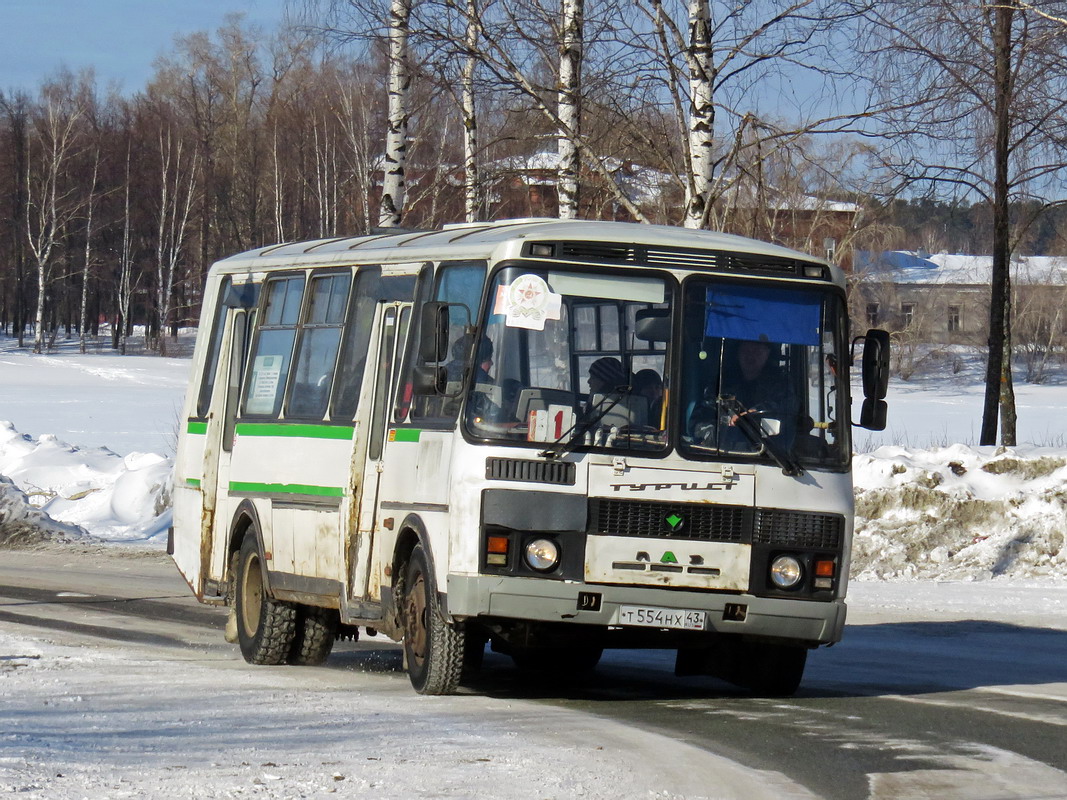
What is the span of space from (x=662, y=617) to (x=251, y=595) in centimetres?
400

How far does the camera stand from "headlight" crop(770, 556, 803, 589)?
30.1ft

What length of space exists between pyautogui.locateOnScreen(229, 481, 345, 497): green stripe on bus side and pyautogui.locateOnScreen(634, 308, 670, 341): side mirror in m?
2.41

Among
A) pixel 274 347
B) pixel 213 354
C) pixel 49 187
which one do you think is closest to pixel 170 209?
pixel 49 187

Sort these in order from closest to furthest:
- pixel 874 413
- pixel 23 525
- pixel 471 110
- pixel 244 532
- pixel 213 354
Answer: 1. pixel 874 413
2. pixel 244 532
3. pixel 213 354
4. pixel 23 525
5. pixel 471 110

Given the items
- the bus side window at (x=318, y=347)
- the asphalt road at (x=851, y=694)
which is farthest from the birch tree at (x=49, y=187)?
the bus side window at (x=318, y=347)

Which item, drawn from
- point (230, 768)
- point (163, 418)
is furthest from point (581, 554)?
point (163, 418)

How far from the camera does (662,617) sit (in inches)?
356

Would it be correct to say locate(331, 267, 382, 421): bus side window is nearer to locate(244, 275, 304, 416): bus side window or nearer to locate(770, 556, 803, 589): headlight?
locate(244, 275, 304, 416): bus side window

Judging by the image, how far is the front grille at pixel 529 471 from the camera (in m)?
8.92

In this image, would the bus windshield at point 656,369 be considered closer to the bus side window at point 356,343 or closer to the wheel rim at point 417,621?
the wheel rim at point 417,621

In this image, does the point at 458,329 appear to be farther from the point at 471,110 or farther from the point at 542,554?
the point at 471,110

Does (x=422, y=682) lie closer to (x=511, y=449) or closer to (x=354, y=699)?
(x=354, y=699)

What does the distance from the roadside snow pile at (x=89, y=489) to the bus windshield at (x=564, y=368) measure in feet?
41.5

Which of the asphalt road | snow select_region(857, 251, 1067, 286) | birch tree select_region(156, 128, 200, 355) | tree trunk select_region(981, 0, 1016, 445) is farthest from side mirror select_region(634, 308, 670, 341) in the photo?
snow select_region(857, 251, 1067, 286)
